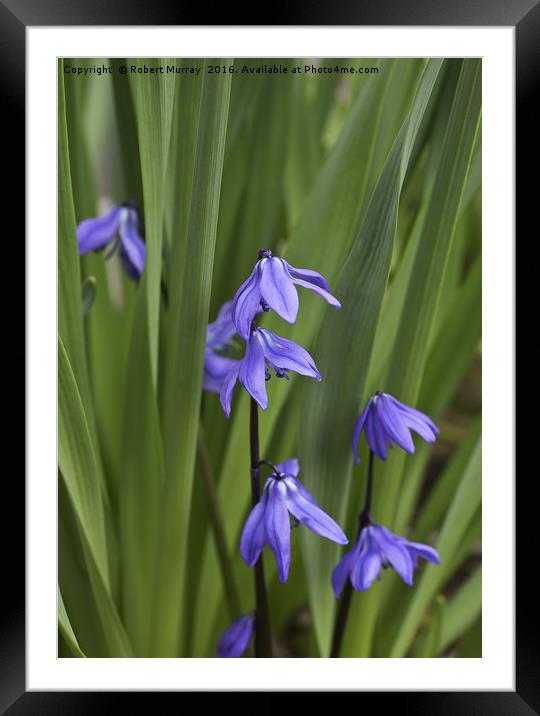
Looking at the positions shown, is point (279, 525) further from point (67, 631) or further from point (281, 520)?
point (67, 631)

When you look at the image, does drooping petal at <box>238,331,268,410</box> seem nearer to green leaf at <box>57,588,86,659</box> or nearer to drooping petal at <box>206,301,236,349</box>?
drooping petal at <box>206,301,236,349</box>

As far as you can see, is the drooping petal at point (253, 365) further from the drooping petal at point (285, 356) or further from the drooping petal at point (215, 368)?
Result: the drooping petal at point (215, 368)

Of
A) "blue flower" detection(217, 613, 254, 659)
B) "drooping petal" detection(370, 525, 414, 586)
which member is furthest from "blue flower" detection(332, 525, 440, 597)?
"blue flower" detection(217, 613, 254, 659)

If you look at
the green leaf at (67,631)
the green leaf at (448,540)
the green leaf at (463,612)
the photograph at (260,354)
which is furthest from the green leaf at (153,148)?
the green leaf at (463,612)

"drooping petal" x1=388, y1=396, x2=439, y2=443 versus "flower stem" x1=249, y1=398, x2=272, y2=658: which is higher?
"drooping petal" x1=388, y1=396, x2=439, y2=443

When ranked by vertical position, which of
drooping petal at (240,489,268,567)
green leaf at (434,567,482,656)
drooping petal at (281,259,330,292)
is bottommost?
green leaf at (434,567,482,656)

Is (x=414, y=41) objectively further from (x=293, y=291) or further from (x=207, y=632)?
A: (x=207, y=632)
